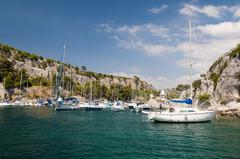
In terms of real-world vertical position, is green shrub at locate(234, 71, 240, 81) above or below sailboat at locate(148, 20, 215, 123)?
above

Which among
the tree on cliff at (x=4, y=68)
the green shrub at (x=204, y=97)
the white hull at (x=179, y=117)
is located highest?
the tree on cliff at (x=4, y=68)

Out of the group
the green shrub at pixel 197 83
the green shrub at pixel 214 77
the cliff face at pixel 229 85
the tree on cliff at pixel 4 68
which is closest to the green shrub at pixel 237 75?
the cliff face at pixel 229 85

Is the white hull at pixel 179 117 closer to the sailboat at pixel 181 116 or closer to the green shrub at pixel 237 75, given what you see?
the sailboat at pixel 181 116

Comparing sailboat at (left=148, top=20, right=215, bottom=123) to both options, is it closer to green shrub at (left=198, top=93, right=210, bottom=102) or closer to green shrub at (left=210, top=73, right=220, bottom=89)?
green shrub at (left=198, top=93, right=210, bottom=102)

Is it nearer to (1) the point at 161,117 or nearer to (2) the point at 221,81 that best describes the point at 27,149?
(1) the point at 161,117

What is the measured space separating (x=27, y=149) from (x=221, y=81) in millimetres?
81277

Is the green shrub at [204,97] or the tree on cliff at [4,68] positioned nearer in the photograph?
the green shrub at [204,97]

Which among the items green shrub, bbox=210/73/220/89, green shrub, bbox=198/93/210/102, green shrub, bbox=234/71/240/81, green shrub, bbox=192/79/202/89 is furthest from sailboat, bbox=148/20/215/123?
green shrub, bbox=192/79/202/89

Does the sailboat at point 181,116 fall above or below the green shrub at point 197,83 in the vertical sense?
below

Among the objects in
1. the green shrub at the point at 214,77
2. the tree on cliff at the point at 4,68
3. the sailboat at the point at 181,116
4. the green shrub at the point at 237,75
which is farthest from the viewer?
the tree on cliff at the point at 4,68

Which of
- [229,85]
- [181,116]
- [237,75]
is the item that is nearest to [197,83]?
[229,85]

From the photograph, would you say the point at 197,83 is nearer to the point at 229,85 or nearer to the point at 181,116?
the point at 229,85

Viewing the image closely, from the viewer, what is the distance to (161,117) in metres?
51.1

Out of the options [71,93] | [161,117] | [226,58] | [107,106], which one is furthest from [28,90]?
[161,117]
